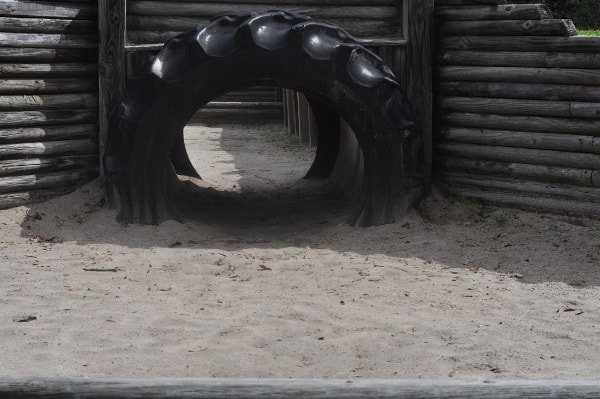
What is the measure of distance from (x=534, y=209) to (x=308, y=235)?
1.73m

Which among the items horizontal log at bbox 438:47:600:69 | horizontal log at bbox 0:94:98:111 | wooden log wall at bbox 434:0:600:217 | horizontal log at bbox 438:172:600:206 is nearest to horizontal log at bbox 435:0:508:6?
wooden log wall at bbox 434:0:600:217

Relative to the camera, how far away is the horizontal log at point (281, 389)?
369cm

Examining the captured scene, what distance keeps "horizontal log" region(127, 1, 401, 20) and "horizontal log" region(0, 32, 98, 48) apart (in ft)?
1.89

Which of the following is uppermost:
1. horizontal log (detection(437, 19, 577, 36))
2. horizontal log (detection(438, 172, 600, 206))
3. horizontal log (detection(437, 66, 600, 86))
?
horizontal log (detection(437, 19, 577, 36))

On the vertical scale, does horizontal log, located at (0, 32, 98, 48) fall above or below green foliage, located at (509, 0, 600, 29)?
above

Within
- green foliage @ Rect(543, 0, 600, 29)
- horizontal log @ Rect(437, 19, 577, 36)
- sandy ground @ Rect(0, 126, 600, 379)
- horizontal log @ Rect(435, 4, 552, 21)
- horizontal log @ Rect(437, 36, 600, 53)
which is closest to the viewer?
sandy ground @ Rect(0, 126, 600, 379)

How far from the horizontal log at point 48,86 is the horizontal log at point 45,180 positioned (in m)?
0.66

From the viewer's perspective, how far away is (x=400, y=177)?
839 centimetres

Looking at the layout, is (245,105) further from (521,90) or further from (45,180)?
(521,90)

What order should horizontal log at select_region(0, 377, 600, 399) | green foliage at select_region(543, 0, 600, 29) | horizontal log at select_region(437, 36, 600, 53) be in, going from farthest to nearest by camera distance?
green foliage at select_region(543, 0, 600, 29)
horizontal log at select_region(437, 36, 600, 53)
horizontal log at select_region(0, 377, 600, 399)

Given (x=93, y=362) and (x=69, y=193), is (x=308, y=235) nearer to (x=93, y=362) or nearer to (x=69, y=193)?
(x=69, y=193)

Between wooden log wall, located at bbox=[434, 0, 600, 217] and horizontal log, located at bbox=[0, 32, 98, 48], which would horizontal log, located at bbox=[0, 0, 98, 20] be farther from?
wooden log wall, located at bbox=[434, 0, 600, 217]

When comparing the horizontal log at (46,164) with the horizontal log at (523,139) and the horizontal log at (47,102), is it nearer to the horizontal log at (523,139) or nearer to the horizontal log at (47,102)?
the horizontal log at (47,102)

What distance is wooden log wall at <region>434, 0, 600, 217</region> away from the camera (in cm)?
812
